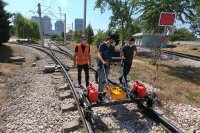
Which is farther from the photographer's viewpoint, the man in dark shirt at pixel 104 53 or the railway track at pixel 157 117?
the man in dark shirt at pixel 104 53

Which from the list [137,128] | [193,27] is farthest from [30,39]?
[137,128]

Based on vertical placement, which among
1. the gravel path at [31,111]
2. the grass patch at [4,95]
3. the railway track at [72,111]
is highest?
the railway track at [72,111]

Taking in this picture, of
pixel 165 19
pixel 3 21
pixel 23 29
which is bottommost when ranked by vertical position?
pixel 165 19

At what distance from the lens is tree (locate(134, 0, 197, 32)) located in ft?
60.7

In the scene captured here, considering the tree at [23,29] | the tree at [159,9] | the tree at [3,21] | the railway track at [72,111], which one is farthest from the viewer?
the tree at [23,29]

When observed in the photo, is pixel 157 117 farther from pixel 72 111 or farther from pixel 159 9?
pixel 159 9

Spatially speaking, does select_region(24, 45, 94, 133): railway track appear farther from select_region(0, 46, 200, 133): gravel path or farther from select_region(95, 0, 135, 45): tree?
select_region(95, 0, 135, 45): tree

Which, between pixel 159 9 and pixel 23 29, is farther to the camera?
pixel 23 29

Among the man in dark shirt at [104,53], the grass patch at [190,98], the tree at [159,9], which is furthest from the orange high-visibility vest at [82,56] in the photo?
the tree at [159,9]

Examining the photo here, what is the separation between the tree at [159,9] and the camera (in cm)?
1852

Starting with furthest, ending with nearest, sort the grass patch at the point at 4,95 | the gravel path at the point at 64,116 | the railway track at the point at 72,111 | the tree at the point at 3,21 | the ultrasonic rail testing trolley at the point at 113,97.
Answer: the tree at the point at 3,21, the grass patch at the point at 4,95, the ultrasonic rail testing trolley at the point at 113,97, the gravel path at the point at 64,116, the railway track at the point at 72,111

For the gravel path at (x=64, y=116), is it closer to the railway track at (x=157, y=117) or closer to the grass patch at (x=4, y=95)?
the railway track at (x=157, y=117)

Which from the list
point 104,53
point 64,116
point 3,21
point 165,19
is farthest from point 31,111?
point 3,21

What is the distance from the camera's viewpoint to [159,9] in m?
19.0
